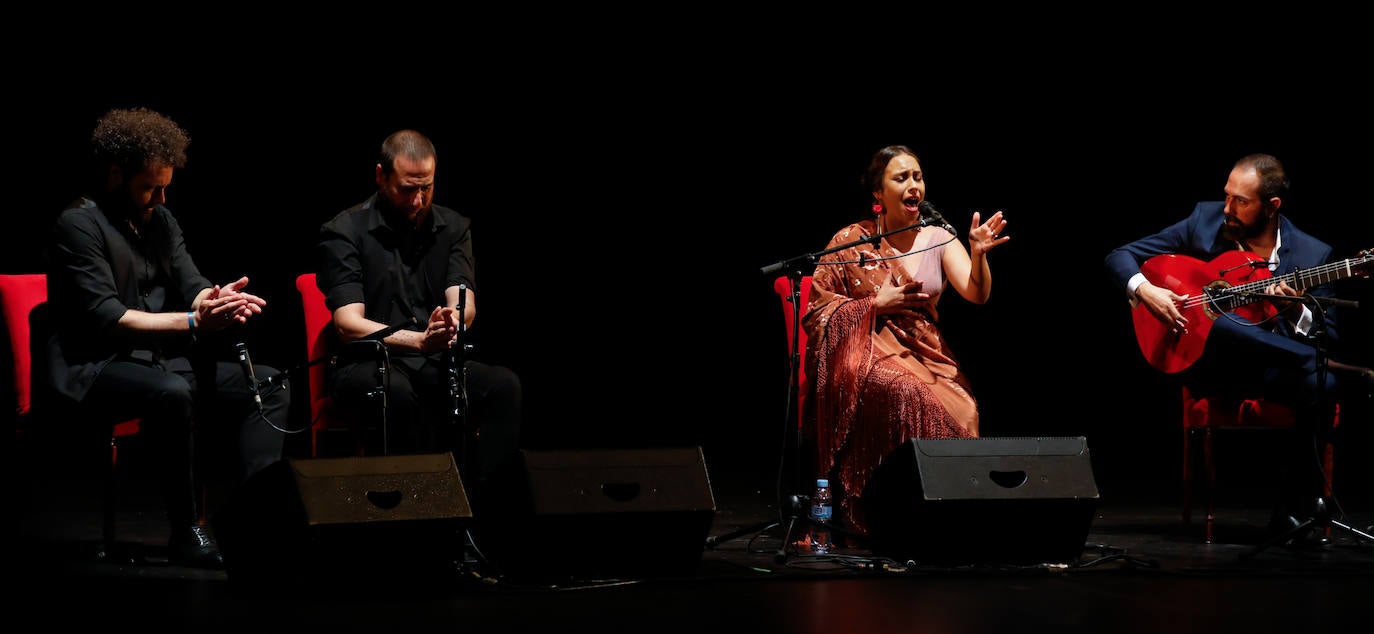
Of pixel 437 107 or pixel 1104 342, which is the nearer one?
pixel 437 107

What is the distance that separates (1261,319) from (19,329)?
11.9ft

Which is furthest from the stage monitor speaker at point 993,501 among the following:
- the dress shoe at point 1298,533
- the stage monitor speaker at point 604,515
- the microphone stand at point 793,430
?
the dress shoe at point 1298,533

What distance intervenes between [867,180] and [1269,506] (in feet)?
6.34

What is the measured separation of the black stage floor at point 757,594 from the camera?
106 inches

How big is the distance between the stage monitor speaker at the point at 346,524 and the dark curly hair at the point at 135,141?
3.28 ft

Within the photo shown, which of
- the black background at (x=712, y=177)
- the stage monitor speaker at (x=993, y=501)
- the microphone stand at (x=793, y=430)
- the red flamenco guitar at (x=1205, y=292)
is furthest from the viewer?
the black background at (x=712, y=177)

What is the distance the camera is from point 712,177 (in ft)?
19.1

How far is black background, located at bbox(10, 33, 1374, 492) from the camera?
5.35m

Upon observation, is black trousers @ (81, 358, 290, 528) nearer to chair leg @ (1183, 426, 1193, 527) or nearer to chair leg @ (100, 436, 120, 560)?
chair leg @ (100, 436, 120, 560)

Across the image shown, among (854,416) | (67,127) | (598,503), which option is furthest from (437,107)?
(598,503)

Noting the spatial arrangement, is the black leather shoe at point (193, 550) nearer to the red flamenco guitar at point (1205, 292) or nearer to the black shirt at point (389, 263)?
the black shirt at point (389, 263)

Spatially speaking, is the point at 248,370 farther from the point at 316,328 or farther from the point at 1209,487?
the point at 1209,487

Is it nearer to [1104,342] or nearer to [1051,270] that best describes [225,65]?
[1051,270]

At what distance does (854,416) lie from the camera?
394 centimetres
